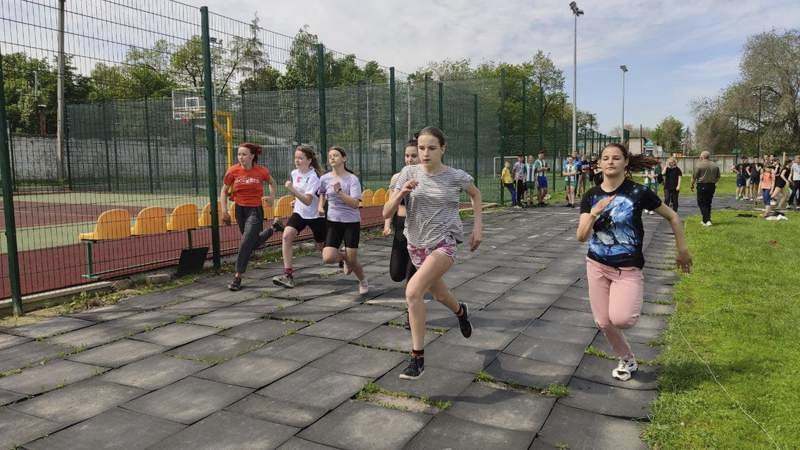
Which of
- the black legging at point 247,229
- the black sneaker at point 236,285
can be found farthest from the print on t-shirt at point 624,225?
the black sneaker at point 236,285

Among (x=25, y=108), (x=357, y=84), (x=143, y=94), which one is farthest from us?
(x=357, y=84)

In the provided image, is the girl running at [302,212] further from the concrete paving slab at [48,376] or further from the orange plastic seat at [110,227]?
the concrete paving slab at [48,376]

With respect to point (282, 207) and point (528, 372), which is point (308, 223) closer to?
point (282, 207)

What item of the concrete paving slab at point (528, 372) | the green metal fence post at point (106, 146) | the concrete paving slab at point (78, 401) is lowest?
the concrete paving slab at point (528, 372)

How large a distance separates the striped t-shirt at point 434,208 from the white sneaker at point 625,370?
1433mm

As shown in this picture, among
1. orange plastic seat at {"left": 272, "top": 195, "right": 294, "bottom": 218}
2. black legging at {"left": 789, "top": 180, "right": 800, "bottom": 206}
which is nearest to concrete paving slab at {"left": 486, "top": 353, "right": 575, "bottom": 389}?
orange plastic seat at {"left": 272, "top": 195, "right": 294, "bottom": 218}

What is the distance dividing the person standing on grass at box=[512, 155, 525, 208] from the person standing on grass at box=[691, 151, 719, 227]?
618 cm

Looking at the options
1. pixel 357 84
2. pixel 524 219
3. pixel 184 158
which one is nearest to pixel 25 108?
pixel 184 158

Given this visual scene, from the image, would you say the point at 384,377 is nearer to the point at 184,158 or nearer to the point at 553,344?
the point at 553,344

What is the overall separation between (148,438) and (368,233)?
8.77m

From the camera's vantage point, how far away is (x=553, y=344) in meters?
4.81

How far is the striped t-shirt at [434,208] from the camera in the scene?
160 inches

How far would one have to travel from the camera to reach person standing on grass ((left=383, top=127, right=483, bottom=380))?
13.1ft

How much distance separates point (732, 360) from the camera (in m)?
4.23
